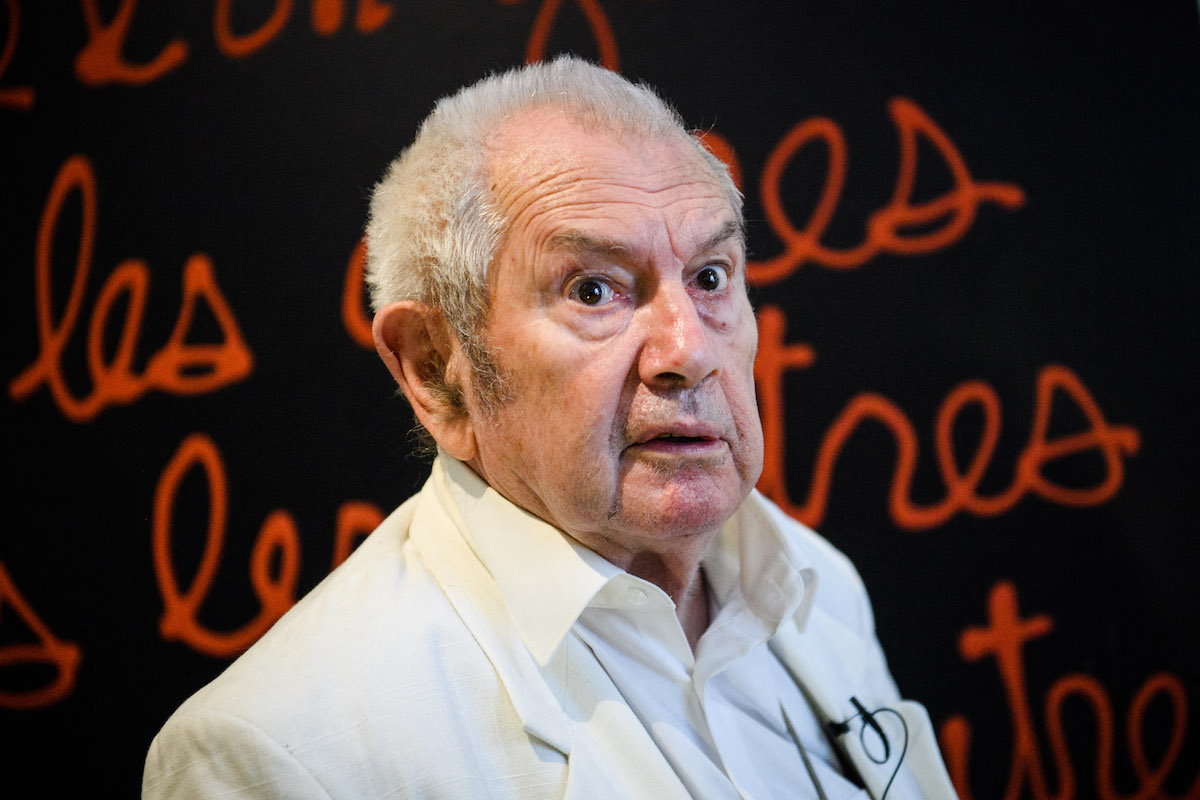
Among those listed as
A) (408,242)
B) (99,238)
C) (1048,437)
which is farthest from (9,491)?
(1048,437)

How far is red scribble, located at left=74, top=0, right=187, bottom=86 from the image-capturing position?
1500 mm

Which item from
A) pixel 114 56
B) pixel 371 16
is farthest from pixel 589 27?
pixel 114 56

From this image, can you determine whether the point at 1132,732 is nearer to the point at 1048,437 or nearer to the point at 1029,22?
the point at 1048,437

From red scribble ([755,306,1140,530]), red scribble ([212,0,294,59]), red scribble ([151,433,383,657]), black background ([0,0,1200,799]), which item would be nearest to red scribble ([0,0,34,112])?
black background ([0,0,1200,799])

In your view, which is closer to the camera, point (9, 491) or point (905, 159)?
point (9, 491)

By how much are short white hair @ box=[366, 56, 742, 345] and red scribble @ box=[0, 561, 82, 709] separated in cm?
87

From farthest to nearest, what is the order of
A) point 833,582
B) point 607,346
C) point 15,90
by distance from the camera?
point 15,90 → point 833,582 → point 607,346

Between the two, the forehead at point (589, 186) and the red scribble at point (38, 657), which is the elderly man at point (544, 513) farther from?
the red scribble at point (38, 657)

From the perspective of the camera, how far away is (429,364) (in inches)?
43.9

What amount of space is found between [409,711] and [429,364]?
0.41 metres

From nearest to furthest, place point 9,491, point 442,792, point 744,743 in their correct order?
point 442,792
point 744,743
point 9,491

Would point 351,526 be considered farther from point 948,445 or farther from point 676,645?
point 948,445

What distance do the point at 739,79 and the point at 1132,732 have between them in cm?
140

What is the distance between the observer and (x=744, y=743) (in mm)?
1099
